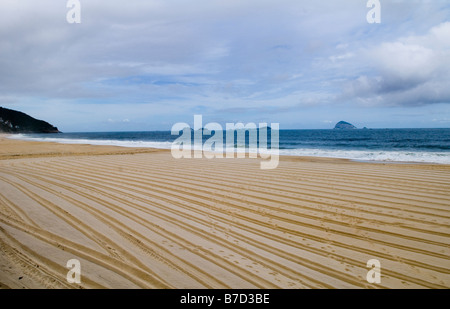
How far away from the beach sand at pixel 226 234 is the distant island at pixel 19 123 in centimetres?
15999

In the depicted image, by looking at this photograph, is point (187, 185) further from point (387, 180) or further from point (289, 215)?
point (387, 180)

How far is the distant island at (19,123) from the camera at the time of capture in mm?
140000

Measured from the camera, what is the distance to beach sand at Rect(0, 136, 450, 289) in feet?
10.0

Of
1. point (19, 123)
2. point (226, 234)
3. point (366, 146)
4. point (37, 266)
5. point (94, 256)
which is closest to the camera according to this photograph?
point (37, 266)

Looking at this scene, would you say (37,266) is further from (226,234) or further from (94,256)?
(226,234)

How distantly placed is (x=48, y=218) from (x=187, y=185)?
Answer: 3507mm

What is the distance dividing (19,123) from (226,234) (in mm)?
187926

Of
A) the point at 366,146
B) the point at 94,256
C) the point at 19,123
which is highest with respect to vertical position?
the point at 19,123

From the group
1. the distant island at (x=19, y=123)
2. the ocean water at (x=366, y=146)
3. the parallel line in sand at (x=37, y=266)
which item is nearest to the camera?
the parallel line in sand at (x=37, y=266)

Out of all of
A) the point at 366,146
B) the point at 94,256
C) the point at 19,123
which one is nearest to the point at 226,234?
the point at 94,256

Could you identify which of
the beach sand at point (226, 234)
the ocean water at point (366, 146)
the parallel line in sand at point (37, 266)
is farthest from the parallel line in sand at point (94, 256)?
the ocean water at point (366, 146)

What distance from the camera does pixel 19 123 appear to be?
154000mm

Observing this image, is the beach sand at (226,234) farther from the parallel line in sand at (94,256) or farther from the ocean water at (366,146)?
the ocean water at (366,146)

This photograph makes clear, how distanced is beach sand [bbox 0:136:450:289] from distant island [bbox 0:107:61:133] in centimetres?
15999
